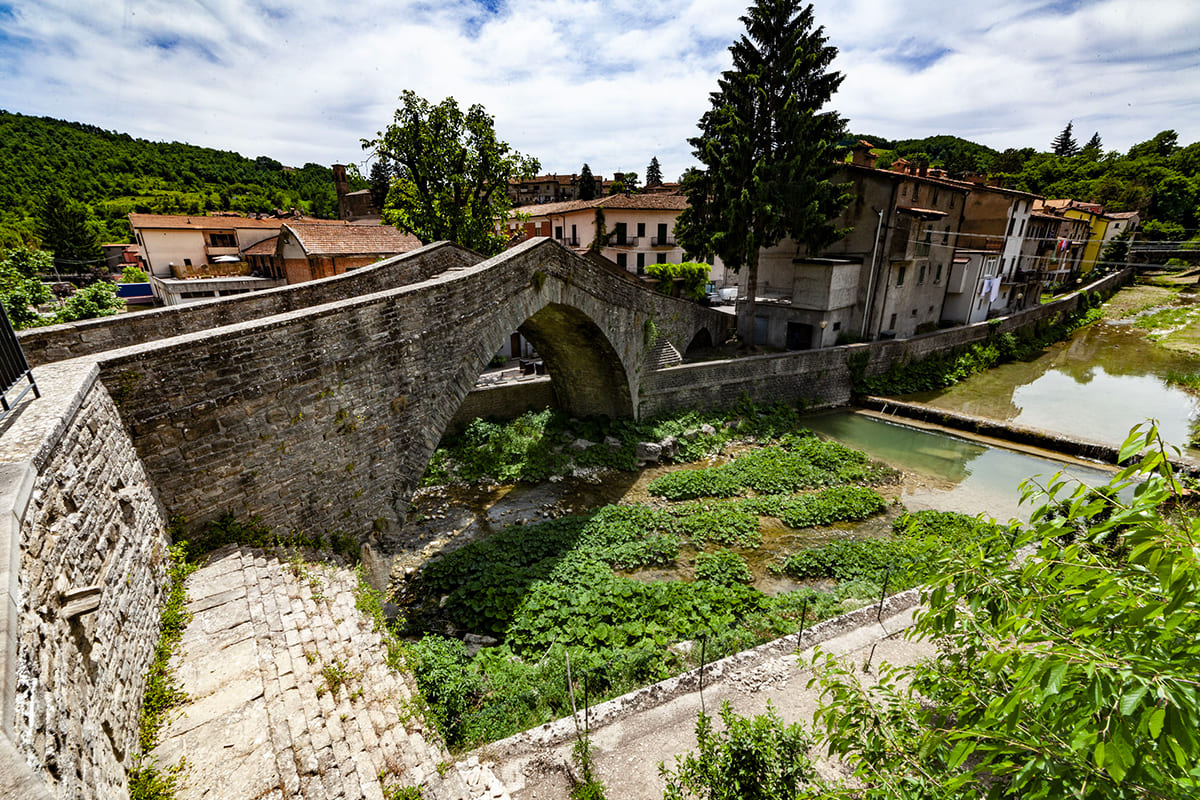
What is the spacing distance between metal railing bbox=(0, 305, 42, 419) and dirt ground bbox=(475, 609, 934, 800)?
5413 mm

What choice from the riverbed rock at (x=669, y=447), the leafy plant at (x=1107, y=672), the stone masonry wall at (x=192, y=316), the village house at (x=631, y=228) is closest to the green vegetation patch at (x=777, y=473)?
the riverbed rock at (x=669, y=447)

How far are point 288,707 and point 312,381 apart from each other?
426cm

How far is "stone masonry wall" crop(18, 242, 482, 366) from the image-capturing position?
7.54m

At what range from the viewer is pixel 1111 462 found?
1623 centimetres

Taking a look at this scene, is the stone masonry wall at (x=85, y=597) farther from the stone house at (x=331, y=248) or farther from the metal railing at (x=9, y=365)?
the stone house at (x=331, y=248)

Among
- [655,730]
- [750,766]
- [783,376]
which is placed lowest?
[783,376]

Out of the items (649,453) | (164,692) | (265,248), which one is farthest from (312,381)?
(265,248)

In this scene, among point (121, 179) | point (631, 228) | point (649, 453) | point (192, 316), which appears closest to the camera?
point (192, 316)

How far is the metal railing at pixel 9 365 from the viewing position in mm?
4301

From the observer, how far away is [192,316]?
885 centimetres

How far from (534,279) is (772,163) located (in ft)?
42.7

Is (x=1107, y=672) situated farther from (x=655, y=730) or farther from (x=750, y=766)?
(x=655, y=730)

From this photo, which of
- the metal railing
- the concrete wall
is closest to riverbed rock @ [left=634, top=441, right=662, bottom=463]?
the concrete wall

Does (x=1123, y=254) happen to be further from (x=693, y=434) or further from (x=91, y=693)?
(x=91, y=693)
